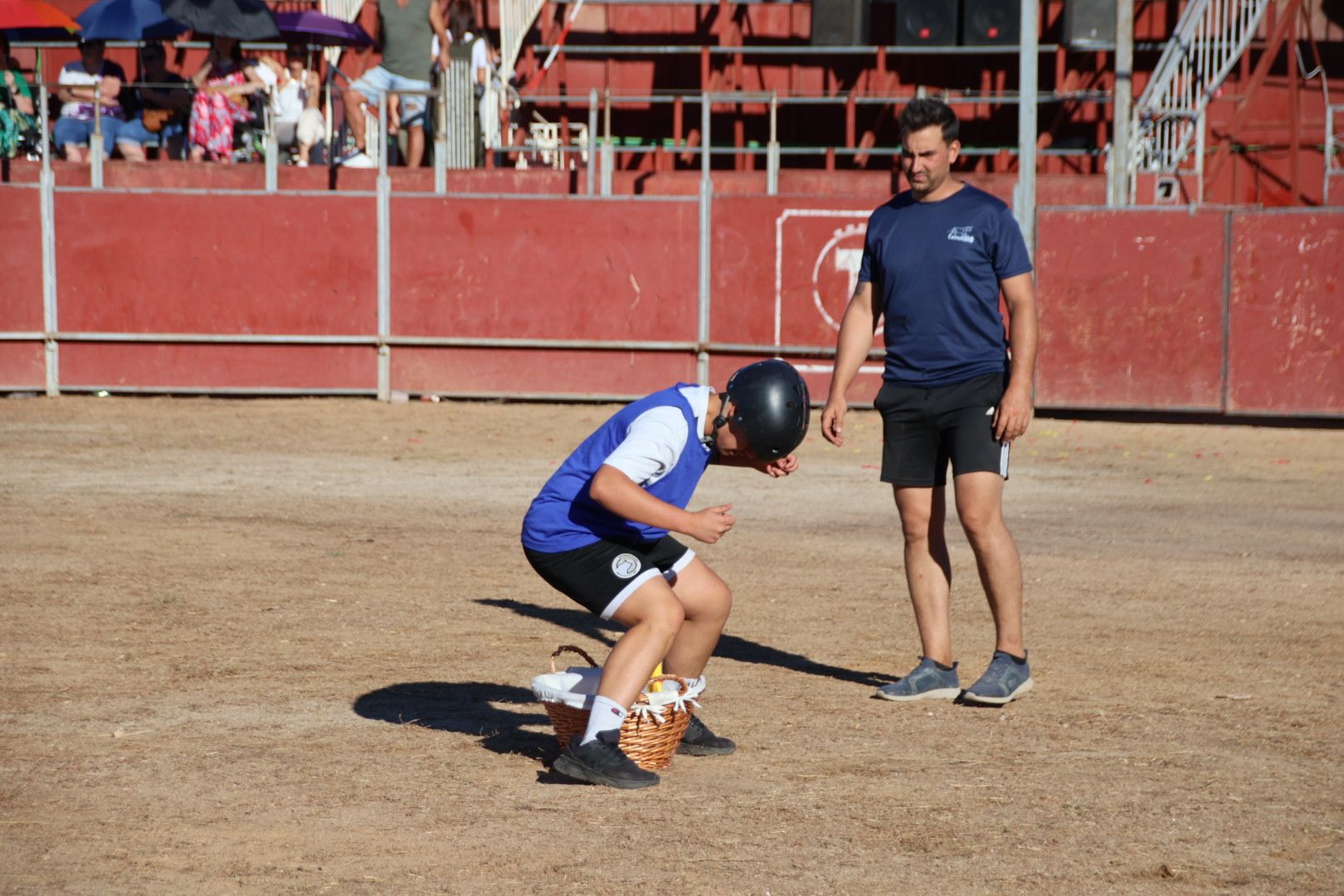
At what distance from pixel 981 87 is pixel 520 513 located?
13.8 metres

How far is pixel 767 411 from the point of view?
506 centimetres

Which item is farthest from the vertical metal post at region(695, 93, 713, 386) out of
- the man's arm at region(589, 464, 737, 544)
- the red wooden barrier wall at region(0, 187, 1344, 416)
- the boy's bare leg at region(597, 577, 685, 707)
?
the man's arm at region(589, 464, 737, 544)

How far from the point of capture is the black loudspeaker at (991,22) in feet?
70.2

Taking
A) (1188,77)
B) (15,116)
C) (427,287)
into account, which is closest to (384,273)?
(427,287)

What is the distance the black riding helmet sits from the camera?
506 cm

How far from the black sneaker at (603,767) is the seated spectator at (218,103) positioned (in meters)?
13.9

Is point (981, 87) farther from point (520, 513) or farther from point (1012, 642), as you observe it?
point (1012, 642)

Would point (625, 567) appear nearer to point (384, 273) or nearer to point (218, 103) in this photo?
point (384, 273)

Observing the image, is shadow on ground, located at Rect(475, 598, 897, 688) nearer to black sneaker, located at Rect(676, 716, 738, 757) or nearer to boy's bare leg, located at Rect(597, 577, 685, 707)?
black sneaker, located at Rect(676, 716, 738, 757)

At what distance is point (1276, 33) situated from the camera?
67.2ft

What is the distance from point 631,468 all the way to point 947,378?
170 cm

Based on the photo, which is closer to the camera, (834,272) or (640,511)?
(640,511)

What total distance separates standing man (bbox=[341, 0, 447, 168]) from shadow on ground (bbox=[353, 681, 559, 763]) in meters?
12.1

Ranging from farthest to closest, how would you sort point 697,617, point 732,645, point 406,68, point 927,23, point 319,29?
point 927,23
point 319,29
point 406,68
point 732,645
point 697,617
